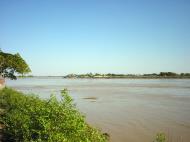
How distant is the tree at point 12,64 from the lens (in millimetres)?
37781

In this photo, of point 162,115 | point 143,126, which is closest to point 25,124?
point 143,126

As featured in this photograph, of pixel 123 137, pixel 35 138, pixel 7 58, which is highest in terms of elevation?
pixel 7 58

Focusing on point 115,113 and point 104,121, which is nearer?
point 104,121

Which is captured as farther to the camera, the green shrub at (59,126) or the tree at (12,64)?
the tree at (12,64)

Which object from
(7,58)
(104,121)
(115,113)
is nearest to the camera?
(104,121)

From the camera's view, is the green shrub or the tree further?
the tree

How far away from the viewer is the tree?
37781mm

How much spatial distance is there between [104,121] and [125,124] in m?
2.36

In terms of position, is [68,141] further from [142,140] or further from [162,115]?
[162,115]

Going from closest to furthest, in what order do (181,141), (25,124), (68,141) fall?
(68,141) → (25,124) → (181,141)

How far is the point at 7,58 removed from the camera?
37969 millimetres

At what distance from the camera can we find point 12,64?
125 feet

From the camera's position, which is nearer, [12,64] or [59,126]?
[59,126]

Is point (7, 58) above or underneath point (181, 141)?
above
